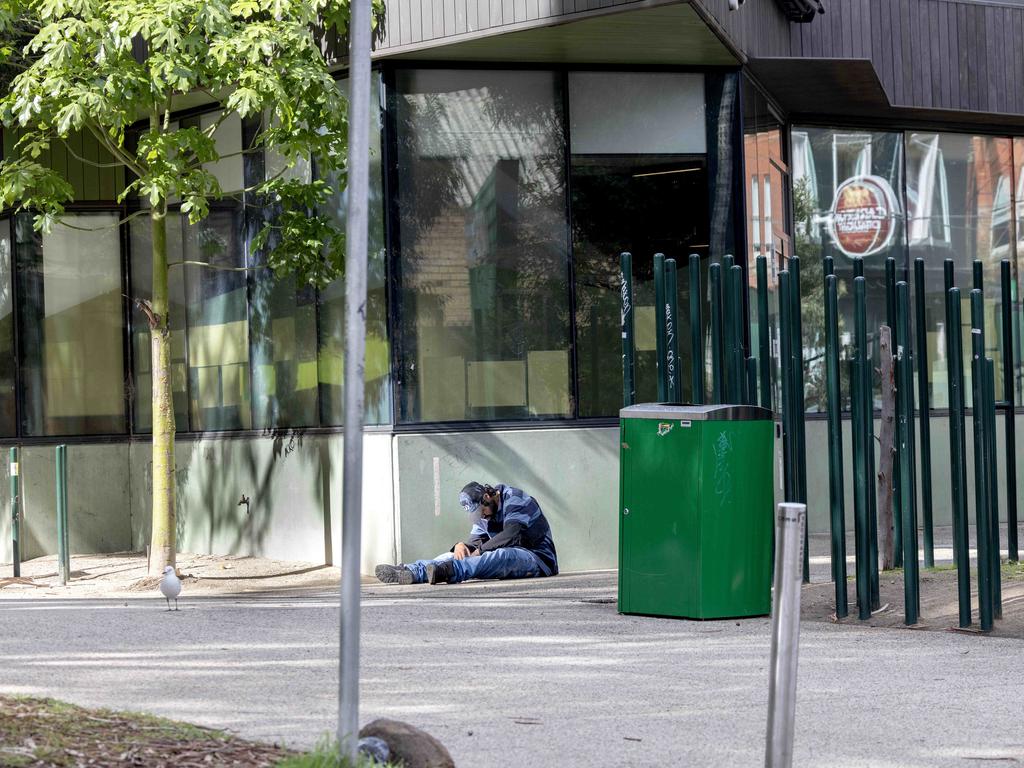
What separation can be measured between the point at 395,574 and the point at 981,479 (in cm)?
494

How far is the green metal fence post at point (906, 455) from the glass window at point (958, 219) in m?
7.69

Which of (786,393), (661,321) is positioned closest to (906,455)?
(786,393)

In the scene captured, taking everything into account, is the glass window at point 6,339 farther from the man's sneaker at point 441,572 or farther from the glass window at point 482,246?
the man's sneaker at point 441,572

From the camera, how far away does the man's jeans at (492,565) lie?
11367 mm

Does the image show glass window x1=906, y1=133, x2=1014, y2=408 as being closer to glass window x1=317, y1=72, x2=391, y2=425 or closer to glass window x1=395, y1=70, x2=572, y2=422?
glass window x1=395, y1=70, x2=572, y2=422

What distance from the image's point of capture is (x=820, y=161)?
16.6m

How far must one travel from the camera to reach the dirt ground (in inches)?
470

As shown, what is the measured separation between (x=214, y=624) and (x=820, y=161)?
10.3 meters

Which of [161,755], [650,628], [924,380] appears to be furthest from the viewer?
[924,380]

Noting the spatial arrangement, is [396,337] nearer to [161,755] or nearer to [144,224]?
[144,224]

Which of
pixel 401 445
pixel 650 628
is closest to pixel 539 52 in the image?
pixel 401 445

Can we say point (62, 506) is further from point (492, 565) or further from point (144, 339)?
point (492, 565)

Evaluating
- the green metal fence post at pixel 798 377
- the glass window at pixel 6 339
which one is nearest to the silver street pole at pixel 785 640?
the green metal fence post at pixel 798 377

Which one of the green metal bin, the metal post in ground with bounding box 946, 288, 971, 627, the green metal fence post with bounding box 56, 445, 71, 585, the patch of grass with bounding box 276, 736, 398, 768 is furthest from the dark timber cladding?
the patch of grass with bounding box 276, 736, 398, 768
